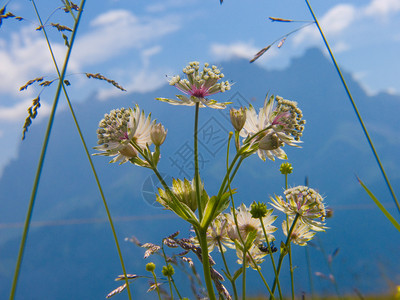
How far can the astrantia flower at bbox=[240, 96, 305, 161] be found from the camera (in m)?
0.78

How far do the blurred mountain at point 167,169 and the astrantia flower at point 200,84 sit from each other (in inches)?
1785

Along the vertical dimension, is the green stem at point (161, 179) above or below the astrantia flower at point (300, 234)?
above

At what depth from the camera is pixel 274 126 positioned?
0.79 meters

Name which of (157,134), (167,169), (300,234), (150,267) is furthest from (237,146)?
(167,169)

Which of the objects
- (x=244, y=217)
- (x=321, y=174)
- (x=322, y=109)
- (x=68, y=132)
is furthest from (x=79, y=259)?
(x=244, y=217)

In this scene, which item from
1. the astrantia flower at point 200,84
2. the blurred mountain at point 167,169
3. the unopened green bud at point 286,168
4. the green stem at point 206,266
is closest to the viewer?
the green stem at point 206,266

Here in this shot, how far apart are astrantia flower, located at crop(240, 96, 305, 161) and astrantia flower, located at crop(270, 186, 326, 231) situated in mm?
86

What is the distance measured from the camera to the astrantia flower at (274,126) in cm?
78

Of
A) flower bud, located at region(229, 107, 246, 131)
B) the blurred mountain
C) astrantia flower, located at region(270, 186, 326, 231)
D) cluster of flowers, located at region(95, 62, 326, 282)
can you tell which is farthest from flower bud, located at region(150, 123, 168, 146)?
the blurred mountain

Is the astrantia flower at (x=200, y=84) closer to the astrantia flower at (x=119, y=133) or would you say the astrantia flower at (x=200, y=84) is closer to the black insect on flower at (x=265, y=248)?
the astrantia flower at (x=119, y=133)

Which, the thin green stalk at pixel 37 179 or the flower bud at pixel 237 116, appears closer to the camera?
the thin green stalk at pixel 37 179

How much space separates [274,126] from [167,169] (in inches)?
1781

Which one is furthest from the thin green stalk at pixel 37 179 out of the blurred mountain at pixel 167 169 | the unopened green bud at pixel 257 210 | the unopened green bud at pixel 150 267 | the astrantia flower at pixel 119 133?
the blurred mountain at pixel 167 169

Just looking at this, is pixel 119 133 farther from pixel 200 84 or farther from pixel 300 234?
pixel 300 234
